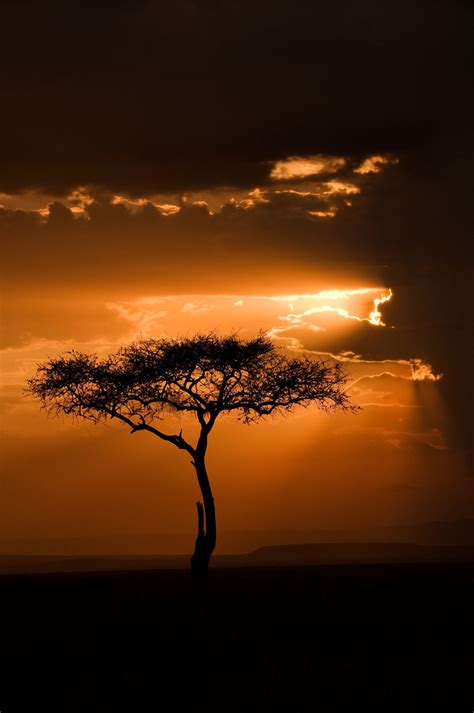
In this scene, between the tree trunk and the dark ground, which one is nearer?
the dark ground

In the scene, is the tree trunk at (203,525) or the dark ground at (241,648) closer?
the dark ground at (241,648)

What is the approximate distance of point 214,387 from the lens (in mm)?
51344

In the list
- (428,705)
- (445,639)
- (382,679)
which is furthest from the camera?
(445,639)

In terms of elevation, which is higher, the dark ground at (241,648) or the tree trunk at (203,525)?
the tree trunk at (203,525)

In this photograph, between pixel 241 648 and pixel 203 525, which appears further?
pixel 203 525

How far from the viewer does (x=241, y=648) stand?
26.0 metres

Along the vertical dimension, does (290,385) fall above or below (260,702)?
above

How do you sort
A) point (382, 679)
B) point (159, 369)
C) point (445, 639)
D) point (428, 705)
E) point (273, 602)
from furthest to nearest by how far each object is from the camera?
point (159, 369), point (273, 602), point (445, 639), point (382, 679), point (428, 705)

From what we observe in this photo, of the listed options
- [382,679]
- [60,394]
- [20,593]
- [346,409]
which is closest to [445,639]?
[382,679]

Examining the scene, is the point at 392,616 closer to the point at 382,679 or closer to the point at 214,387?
the point at 382,679

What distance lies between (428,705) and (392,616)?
13.9 m

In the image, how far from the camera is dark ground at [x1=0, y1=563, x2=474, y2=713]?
64.7 feet

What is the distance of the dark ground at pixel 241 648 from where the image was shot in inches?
776

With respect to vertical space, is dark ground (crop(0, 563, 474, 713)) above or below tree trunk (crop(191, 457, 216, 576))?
below
